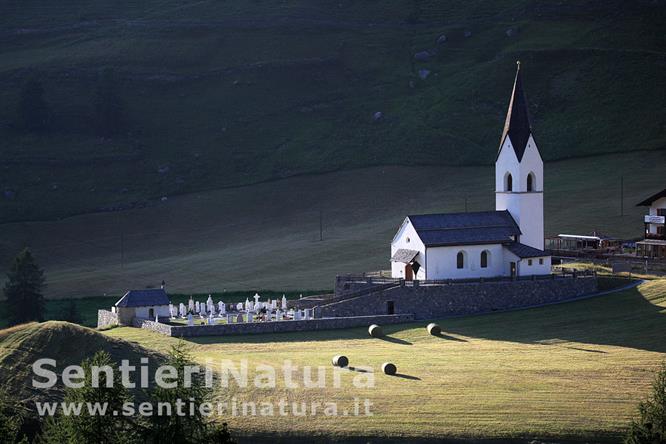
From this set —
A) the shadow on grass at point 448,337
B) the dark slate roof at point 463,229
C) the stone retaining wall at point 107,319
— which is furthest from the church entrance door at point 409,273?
the stone retaining wall at point 107,319

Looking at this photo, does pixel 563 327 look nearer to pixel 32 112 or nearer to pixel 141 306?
pixel 141 306

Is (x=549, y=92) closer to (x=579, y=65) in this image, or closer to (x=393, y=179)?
(x=579, y=65)

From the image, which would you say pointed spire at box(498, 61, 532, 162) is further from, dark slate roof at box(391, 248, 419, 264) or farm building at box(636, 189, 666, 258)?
farm building at box(636, 189, 666, 258)

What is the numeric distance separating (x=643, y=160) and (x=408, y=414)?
75.8m

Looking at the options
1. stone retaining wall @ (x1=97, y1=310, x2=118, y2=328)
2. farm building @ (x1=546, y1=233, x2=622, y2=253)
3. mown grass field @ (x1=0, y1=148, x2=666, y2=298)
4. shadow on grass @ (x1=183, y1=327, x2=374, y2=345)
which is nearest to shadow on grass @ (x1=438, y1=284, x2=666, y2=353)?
shadow on grass @ (x1=183, y1=327, x2=374, y2=345)

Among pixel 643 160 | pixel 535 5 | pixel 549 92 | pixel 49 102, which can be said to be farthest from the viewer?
pixel 535 5

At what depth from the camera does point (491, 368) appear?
54.4 m

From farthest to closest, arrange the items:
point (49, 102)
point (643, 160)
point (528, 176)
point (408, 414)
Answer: point (49, 102)
point (643, 160)
point (528, 176)
point (408, 414)

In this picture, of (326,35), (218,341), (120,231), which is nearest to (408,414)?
(218,341)

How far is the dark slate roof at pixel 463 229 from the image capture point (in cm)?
7325

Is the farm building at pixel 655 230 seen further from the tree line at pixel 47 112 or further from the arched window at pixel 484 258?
the tree line at pixel 47 112

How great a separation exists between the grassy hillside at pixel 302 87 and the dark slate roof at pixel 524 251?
163 ft

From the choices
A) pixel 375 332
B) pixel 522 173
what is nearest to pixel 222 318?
pixel 375 332

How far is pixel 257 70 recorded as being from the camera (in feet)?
508
